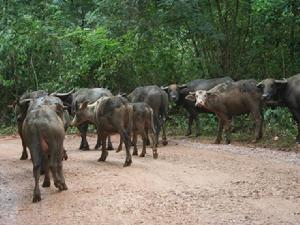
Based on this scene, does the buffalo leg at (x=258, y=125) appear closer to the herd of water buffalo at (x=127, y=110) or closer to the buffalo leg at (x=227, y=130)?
the herd of water buffalo at (x=127, y=110)

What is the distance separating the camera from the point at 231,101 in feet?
56.1

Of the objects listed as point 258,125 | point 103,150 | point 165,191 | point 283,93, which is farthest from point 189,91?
point 165,191

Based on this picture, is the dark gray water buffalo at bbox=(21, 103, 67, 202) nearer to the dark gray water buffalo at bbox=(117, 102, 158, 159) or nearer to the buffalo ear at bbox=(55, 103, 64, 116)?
the buffalo ear at bbox=(55, 103, 64, 116)

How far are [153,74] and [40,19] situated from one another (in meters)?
6.51

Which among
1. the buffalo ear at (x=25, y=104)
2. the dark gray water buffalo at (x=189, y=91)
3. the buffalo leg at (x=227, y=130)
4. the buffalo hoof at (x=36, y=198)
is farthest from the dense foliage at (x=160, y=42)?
the buffalo hoof at (x=36, y=198)

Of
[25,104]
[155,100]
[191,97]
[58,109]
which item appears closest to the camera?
[58,109]

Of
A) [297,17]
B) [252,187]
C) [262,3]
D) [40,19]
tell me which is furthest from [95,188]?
[40,19]

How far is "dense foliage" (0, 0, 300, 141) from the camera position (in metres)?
20.1

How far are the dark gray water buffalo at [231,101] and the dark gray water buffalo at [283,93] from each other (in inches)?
13.0

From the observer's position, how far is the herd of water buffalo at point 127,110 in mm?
9742

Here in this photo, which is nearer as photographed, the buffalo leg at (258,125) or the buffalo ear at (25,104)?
the buffalo ear at (25,104)

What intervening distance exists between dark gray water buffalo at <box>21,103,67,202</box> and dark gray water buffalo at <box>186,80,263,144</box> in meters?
7.70

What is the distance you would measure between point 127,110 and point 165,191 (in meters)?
3.29

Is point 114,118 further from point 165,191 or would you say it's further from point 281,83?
point 281,83
